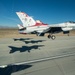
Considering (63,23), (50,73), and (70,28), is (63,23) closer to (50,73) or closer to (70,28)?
(70,28)

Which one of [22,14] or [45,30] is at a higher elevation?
[22,14]

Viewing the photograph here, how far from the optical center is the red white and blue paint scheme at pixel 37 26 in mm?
29422

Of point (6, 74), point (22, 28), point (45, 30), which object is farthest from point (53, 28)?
point (6, 74)

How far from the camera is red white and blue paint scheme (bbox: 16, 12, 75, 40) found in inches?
1158

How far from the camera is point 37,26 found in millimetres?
30125

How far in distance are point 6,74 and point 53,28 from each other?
22.9 m

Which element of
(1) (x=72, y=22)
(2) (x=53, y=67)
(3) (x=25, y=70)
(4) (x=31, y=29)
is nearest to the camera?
(3) (x=25, y=70)

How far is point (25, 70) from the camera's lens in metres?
10.3

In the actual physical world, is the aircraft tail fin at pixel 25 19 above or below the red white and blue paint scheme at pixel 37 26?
above

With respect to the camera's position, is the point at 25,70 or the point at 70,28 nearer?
the point at 25,70

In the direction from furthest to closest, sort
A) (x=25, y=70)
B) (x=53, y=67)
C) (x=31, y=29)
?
1. (x=31, y=29)
2. (x=53, y=67)
3. (x=25, y=70)

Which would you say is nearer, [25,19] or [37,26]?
[25,19]

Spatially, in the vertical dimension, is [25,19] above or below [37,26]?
above

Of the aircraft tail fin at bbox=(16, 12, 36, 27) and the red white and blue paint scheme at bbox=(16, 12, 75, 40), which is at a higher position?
the aircraft tail fin at bbox=(16, 12, 36, 27)
